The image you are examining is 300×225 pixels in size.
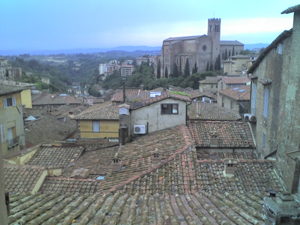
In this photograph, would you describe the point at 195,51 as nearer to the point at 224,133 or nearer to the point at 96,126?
the point at 96,126

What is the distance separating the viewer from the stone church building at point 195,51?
10574 centimetres

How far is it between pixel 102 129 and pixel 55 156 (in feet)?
21.3

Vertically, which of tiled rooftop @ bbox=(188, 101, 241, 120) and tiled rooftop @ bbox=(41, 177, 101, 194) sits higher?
tiled rooftop @ bbox=(188, 101, 241, 120)

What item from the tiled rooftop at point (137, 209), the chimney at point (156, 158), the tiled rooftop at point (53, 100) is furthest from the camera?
the tiled rooftop at point (53, 100)

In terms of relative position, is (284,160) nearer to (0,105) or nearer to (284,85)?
(284,85)

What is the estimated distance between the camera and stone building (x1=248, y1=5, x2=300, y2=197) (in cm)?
885

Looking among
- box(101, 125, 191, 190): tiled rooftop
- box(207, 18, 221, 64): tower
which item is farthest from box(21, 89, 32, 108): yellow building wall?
box(207, 18, 221, 64): tower

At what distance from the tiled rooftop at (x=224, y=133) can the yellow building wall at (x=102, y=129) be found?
29.8 feet

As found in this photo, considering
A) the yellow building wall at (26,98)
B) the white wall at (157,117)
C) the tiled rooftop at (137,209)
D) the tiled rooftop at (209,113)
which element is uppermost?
the white wall at (157,117)

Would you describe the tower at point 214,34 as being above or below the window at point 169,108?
above

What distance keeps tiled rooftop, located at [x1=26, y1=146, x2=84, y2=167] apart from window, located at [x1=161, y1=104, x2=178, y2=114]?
5637 millimetres

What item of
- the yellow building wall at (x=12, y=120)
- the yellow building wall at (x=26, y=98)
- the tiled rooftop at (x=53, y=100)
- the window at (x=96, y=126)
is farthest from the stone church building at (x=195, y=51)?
the window at (x=96, y=126)

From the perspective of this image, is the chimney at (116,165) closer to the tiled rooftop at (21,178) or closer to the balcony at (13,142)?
the tiled rooftop at (21,178)

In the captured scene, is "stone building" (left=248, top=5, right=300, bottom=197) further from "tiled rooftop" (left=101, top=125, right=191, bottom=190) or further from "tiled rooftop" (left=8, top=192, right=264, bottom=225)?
"tiled rooftop" (left=101, top=125, right=191, bottom=190)
